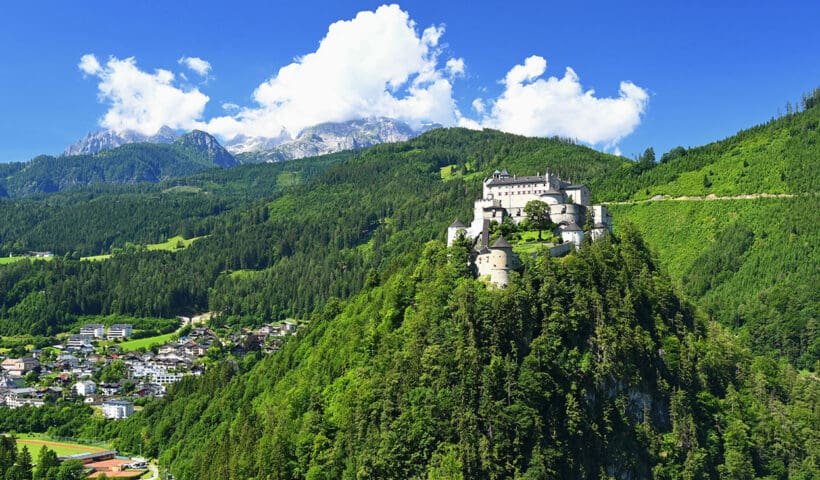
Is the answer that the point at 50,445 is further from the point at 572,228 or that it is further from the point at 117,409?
the point at 572,228

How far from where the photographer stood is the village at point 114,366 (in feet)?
484

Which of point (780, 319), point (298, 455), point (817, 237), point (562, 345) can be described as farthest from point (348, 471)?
point (817, 237)

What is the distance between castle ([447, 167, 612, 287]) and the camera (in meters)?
87.4

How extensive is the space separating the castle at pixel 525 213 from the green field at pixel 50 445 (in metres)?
77.8

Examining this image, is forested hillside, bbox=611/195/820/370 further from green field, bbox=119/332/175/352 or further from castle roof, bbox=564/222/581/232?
green field, bbox=119/332/175/352

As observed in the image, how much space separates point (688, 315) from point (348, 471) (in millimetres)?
54910

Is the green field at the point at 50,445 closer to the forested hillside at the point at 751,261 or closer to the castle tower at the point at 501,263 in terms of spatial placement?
the castle tower at the point at 501,263

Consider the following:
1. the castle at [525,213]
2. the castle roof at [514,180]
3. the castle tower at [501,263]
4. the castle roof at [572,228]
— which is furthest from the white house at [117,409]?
the castle roof at [572,228]

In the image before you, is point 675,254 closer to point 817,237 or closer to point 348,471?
point 817,237

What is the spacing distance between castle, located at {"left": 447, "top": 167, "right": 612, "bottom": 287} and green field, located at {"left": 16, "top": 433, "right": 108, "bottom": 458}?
7785 centimetres

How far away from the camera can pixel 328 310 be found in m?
120

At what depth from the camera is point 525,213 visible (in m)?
100

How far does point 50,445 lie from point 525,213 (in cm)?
9705

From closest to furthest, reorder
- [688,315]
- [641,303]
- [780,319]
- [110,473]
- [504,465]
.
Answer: [504,465]
[641,303]
[688,315]
[110,473]
[780,319]
